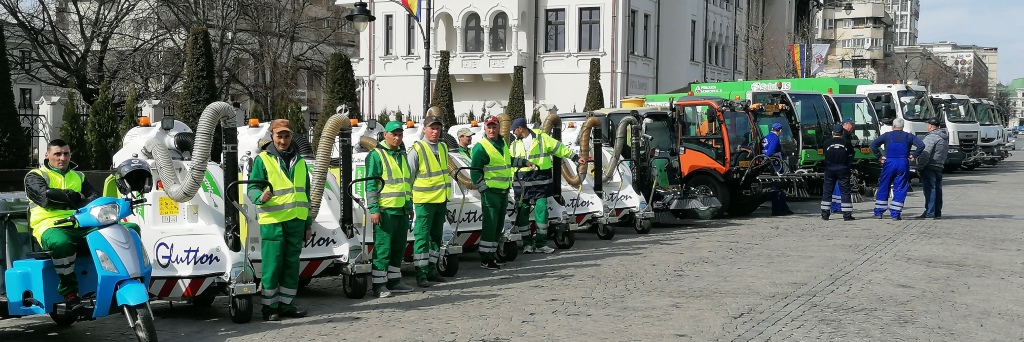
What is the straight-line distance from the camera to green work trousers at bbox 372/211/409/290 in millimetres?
10984

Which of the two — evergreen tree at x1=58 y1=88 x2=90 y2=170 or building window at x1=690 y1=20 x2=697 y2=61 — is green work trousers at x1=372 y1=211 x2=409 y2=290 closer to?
evergreen tree at x1=58 y1=88 x2=90 y2=170

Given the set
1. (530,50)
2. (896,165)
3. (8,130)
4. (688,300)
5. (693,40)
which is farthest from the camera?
(693,40)

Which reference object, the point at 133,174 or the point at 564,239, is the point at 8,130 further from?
the point at 133,174

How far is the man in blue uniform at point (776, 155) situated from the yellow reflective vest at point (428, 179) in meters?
10.7

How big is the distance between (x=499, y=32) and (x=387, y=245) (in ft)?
128

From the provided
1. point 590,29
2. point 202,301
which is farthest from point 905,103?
point 202,301

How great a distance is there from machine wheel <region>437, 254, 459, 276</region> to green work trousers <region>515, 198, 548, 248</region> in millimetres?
1887

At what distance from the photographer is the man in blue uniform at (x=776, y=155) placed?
2128cm

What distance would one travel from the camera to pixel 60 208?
8414 mm

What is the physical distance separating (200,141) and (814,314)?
17.9ft

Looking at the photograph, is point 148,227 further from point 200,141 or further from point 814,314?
point 814,314

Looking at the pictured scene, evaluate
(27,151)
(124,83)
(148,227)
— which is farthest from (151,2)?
(148,227)

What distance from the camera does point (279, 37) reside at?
3797 centimetres

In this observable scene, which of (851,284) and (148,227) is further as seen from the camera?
(851,284)
